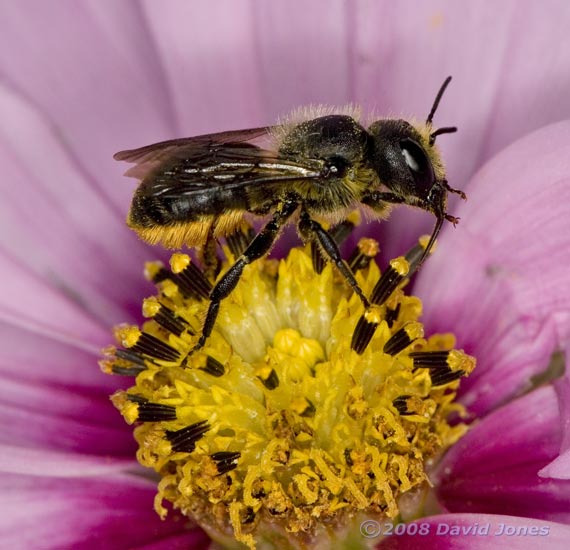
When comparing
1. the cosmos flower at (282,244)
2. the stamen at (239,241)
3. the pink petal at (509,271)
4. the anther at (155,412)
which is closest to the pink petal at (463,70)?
the cosmos flower at (282,244)

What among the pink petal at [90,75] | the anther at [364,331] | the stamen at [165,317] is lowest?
the anther at [364,331]

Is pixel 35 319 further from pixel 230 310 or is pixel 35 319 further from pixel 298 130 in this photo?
pixel 298 130

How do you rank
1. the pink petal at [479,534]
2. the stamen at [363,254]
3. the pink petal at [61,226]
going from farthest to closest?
the pink petal at [61,226]
the stamen at [363,254]
the pink petal at [479,534]

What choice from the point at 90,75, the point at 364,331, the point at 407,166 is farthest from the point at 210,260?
the point at 90,75

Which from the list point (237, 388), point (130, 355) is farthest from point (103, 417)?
point (237, 388)

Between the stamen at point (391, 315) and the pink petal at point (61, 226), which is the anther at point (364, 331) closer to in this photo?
the stamen at point (391, 315)

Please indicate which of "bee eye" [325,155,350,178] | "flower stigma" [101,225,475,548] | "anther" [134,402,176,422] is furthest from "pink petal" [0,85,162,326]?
"bee eye" [325,155,350,178]

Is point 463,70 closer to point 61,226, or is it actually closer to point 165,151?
point 165,151
